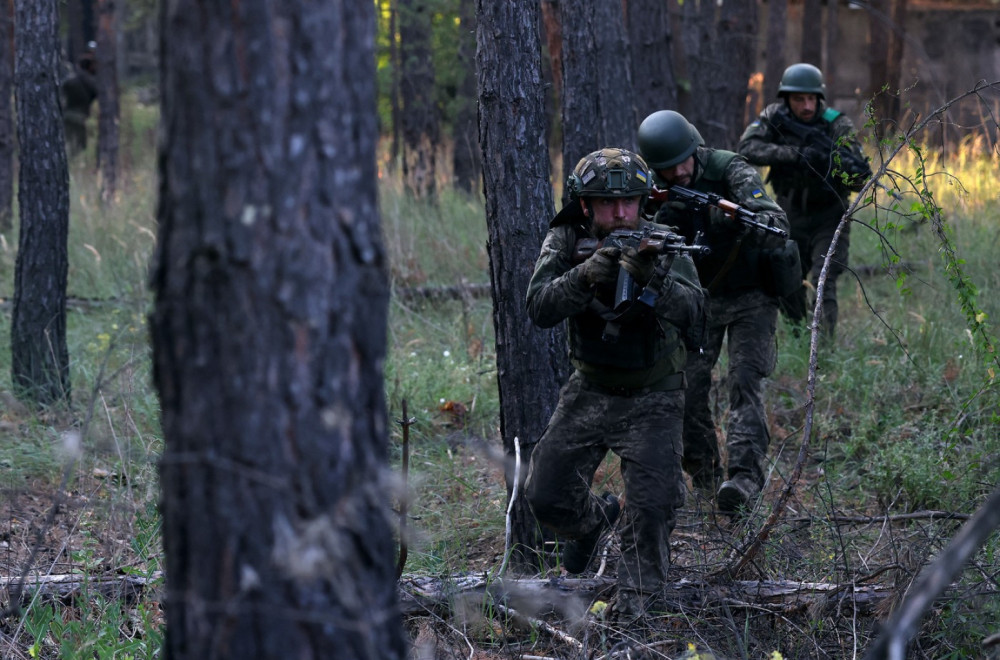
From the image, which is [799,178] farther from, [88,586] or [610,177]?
[88,586]

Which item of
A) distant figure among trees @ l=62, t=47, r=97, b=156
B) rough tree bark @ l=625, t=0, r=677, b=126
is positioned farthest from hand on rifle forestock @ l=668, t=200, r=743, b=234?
distant figure among trees @ l=62, t=47, r=97, b=156

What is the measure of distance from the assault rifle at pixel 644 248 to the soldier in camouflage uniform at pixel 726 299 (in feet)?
4.21

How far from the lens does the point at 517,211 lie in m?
4.32

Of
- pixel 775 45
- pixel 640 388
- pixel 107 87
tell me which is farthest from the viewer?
pixel 107 87

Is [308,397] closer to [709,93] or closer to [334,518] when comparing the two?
[334,518]

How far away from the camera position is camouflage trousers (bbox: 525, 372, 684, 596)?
12.6 feet

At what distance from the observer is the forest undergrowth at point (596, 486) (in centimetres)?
353

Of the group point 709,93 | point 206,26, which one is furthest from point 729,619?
point 709,93

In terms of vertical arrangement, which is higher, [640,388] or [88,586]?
[640,388]

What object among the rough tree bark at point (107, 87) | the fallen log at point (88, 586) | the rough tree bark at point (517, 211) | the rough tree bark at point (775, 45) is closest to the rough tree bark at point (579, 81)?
the rough tree bark at point (517, 211)

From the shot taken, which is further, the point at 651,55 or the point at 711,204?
the point at 651,55

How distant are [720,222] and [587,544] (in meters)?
1.87

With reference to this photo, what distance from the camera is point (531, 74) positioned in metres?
4.26

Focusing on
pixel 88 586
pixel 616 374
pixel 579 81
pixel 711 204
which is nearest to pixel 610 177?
pixel 616 374
